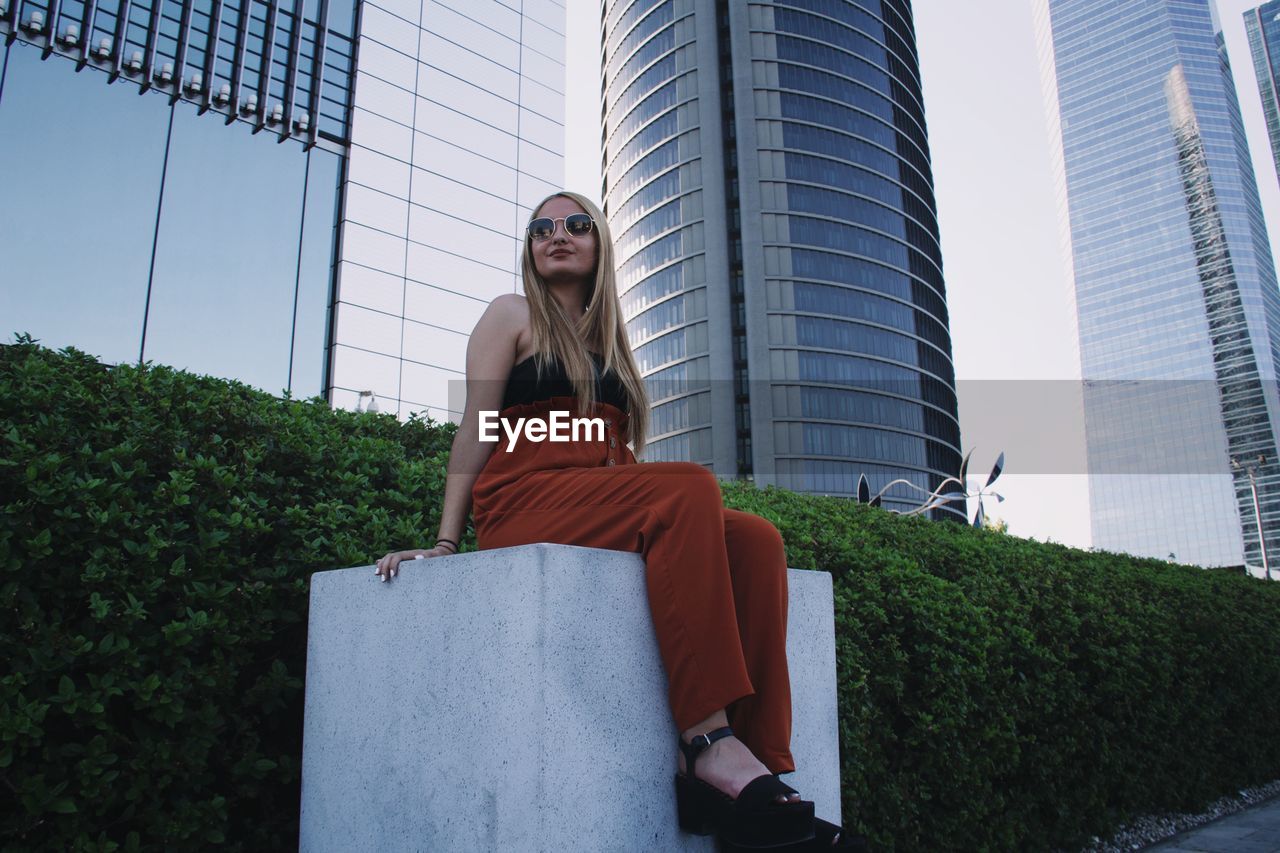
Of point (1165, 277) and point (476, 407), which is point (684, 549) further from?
point (1165, 277)

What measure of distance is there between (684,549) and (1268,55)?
641ft

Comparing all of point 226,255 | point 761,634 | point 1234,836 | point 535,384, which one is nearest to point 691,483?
point 761,634

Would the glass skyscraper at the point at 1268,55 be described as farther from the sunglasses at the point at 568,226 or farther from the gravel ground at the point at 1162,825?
the sunglasses at the point at 568,226

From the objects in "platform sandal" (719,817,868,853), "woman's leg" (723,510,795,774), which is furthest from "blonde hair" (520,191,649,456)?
"platform sandal" (719,817,868,853)

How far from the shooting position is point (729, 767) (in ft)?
5.72

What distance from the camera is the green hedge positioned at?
201 cm

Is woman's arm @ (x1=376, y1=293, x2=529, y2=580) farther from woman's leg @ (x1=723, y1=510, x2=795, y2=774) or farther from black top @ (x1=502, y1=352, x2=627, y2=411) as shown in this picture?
woman's leg @ (x1=723, y1=510, x2=795, y2=774)

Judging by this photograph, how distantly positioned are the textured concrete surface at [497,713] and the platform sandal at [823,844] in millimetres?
243

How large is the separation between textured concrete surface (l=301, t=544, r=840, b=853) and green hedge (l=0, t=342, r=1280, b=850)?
349 millimetres

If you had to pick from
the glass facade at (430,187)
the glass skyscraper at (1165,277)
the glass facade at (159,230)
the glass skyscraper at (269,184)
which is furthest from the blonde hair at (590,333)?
the glass skyscraper at (1165,277)

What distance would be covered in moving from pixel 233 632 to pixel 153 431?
792mm

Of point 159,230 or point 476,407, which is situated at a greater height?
point 159,230

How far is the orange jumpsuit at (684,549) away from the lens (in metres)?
1.83

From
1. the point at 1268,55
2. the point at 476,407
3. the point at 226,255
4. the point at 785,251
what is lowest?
the point at 476,407
